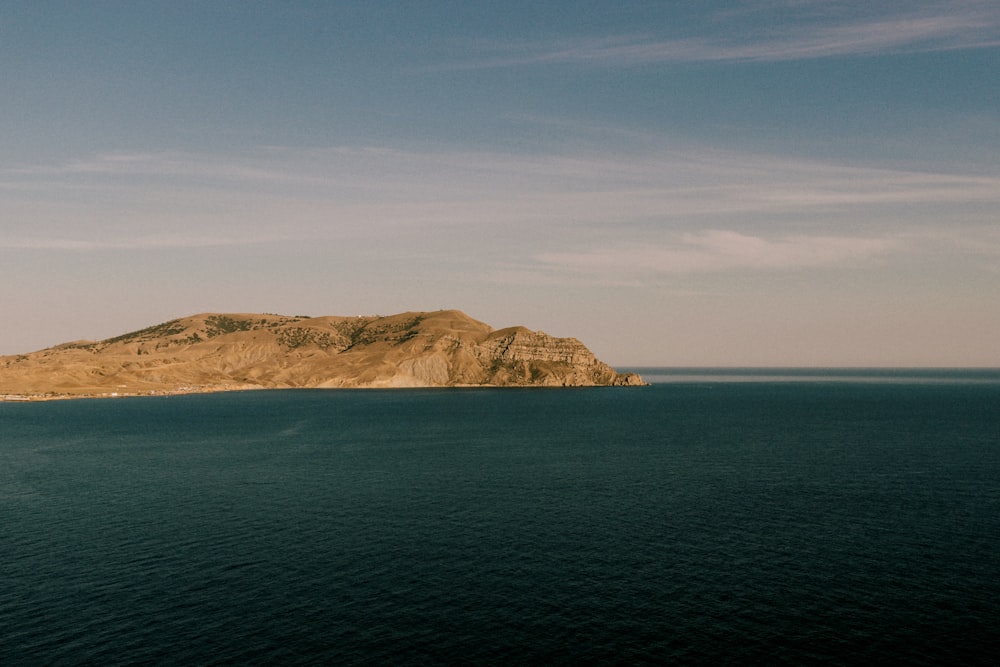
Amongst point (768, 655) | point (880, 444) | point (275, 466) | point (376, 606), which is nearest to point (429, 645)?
point (376, 606)

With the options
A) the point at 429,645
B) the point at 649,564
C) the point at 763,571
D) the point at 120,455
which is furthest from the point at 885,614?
the point at 120,455

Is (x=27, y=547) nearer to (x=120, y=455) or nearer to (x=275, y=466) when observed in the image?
(x=275, y=466)

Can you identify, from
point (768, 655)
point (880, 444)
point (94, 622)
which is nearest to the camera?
point (768, 655)

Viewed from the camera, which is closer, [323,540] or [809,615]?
[809,615]

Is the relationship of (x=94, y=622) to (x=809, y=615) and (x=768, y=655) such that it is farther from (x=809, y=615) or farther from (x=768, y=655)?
(x=809, y=615)

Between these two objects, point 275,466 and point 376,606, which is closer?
point 376,606

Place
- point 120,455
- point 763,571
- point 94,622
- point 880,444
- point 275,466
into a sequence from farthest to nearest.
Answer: point 880,444 < point 120,455 < point 275,466 < point 763,571 < point 94,622
